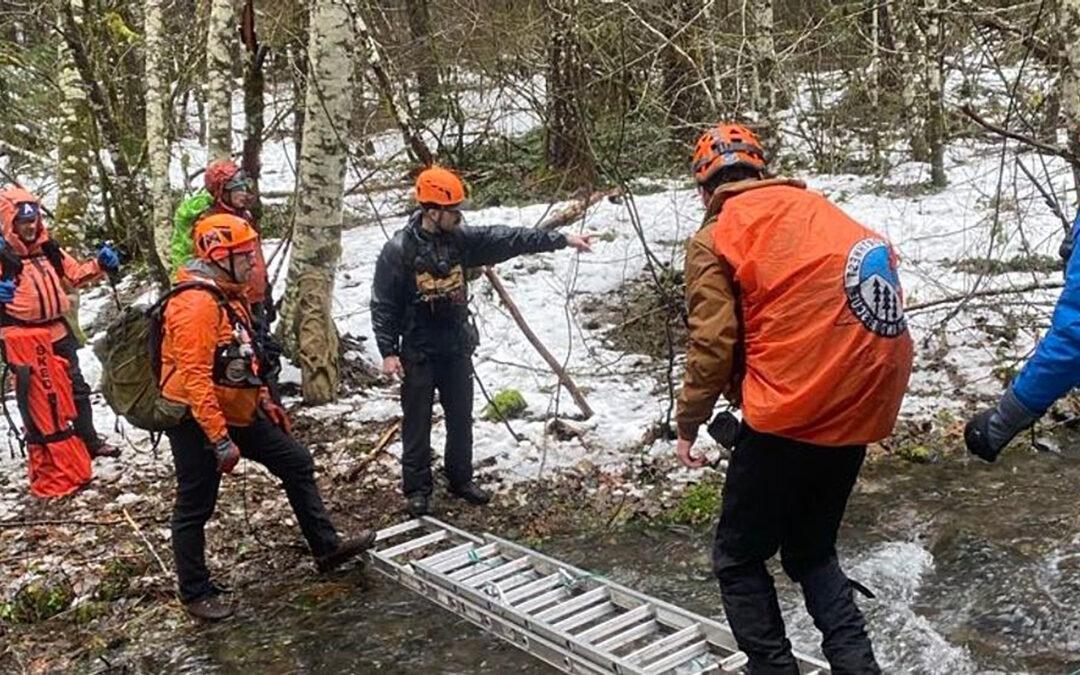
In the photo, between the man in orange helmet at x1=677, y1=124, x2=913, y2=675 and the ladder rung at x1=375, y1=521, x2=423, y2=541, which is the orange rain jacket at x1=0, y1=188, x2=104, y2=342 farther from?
the man in orange helmet at x1=677, y1=124, x2=913, y2=675

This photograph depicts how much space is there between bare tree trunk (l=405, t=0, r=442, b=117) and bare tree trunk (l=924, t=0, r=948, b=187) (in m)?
6.35

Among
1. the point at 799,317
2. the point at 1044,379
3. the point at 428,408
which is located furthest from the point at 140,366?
the point at 1044,379

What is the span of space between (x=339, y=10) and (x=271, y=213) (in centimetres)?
663

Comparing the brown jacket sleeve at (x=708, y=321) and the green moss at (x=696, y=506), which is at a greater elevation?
the brown jacket sleeve at (x=708, y=321)

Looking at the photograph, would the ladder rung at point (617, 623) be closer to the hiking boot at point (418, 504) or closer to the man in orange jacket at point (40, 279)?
the hiking boot at point (418, 504)

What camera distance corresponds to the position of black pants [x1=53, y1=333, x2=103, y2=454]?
25.7 ft

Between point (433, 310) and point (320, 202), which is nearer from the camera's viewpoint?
point (433, 310)

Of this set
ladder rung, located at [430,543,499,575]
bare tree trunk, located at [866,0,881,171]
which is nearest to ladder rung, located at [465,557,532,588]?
ladder rung, located at [430,543,499,575]

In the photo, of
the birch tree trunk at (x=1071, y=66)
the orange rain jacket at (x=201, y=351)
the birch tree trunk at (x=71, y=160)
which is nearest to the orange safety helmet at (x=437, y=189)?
the orange rain jacket at (x=201, y=351)

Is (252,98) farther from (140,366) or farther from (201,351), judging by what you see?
(201,351)

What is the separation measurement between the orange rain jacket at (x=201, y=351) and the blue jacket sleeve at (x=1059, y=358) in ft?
12.2

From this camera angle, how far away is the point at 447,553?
6.05m

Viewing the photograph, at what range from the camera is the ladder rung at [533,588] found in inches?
215

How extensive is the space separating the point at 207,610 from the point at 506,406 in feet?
11.1
